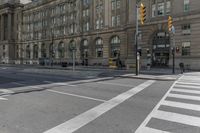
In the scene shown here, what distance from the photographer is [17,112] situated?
27.1 feet

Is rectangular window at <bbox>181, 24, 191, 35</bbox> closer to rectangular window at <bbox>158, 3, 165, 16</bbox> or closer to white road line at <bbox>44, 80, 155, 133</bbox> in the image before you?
rectangular window at <bbox>158, 3, 165, 16</bbox>

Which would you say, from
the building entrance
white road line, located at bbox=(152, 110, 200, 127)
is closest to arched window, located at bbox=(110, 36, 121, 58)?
the building entrance

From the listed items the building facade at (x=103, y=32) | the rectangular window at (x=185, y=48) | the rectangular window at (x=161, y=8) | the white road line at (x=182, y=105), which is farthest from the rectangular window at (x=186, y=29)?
the white road line at (x=182, y=105)

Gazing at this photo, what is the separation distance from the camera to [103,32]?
195ft

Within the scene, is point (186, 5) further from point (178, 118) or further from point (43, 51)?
point (43, 51)

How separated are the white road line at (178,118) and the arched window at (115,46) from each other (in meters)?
49.3

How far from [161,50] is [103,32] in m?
18.6

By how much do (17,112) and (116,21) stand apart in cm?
5084

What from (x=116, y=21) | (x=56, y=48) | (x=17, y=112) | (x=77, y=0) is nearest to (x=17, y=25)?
(x=56, y=48)

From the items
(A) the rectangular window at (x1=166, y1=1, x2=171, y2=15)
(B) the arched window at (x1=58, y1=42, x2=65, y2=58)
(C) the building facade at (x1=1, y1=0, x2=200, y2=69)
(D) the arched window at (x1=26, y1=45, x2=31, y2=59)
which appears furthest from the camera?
(D) the arched window at (x1=26, y1=45, x2=31, y2=59)

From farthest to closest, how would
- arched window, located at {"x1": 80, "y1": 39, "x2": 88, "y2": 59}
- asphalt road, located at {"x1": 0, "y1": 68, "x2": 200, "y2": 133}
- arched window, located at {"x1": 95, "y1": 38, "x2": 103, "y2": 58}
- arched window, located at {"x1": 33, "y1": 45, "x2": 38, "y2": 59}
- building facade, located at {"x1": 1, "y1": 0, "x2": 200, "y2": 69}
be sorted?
arched window, located at {"x1": 33, "y1": 45, "x2": 38, "y2": 59} < arched window, located at {"x1": 80, "y1": 39, "x2": 88, "y2": 59} < arched window, located at {"x1": 95, "y1": 38, "x2": 103, "y2": 58} < building facade, located at {"x1": 1, "y1": 0, "x2": 200, "y2": 69} < asphalt road, located at {"x1": 0, "y1": 68, "x2": 200, "y2": 133}

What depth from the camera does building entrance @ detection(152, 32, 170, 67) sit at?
148 ft

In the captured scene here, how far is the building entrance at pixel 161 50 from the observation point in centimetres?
4509

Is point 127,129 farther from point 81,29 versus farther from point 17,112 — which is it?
point 81,29
